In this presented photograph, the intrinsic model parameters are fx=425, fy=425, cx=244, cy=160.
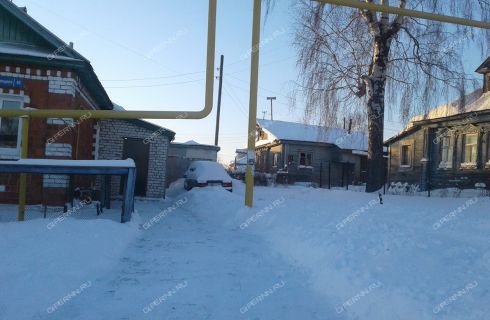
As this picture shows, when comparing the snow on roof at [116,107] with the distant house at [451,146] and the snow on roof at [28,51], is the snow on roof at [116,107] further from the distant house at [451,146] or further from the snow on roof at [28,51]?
the distant house at [451,146]

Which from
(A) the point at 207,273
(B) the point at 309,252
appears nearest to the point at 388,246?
(B) the point at 309,252

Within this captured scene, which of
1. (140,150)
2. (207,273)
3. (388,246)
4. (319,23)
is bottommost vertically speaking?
(207,273)

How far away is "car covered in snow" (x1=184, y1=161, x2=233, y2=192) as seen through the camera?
18078 millimetres

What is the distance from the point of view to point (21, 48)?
11094mm

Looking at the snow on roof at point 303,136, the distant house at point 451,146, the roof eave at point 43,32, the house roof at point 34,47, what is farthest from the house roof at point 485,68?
the roof eave at point 43,32

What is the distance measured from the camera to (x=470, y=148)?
19312 mm

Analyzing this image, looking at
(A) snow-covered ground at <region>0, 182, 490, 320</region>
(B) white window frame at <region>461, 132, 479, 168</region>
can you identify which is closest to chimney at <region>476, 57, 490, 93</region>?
(B) white window frame at <region>461, 132, 479, 168</region>

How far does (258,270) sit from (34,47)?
9.16 meters

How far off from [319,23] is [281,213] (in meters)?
8.63

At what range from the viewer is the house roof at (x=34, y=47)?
10.5 meters

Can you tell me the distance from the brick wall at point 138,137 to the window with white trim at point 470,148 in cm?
1342

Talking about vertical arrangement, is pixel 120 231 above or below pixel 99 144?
below

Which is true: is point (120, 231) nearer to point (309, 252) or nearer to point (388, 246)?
point (309, 252)

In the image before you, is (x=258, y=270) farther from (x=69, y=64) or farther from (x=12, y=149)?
(x=12, y=149)
